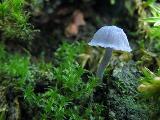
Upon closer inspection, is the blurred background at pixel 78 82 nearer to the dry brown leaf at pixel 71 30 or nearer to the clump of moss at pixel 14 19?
the clump of moss at pixel 14 19

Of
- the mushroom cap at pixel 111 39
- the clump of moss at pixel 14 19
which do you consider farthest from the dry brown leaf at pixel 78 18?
the mushroom cap at pixel 111 39

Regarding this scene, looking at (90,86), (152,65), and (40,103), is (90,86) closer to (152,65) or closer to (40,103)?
(40,103)

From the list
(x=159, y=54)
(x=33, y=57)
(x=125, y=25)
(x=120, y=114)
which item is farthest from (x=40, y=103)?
(x=125, y=25)

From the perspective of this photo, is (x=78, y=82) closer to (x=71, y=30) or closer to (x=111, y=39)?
(x=111, y=39)

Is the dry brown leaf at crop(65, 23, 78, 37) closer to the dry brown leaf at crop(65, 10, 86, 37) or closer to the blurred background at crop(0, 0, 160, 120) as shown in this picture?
the dry brown leaf at crop(65, 10, 86, 37)

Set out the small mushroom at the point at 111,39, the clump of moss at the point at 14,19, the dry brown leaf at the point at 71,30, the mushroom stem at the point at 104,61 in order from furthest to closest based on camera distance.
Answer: the dry brown leaf at the point at 71,30 < the clump of moss at the point at 14,19 < the mushroom stem at the point at 104,61 < the small mushroom at the point at 111,39

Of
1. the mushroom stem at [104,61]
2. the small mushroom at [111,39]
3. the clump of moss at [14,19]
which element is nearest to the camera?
the small mushroom at [111,39]

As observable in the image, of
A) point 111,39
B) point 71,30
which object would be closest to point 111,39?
point 111,39

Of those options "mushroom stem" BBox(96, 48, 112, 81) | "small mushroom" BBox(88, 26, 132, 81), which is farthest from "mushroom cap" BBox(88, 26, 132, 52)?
"mushroom stem" BBox(96, 48, 112, 81)
